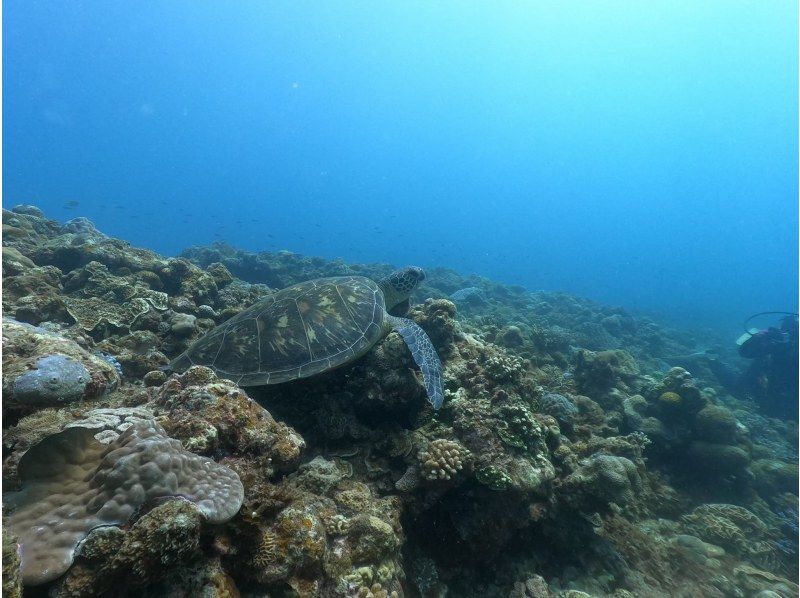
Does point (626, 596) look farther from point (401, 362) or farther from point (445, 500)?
point (401, 362)

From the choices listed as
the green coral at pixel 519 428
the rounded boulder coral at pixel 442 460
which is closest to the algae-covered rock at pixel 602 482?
the green coral at pixel 519 428

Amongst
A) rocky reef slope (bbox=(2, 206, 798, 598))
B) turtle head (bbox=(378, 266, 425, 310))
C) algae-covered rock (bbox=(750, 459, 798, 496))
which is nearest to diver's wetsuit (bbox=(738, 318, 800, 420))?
rocky reef slope (bbox=(2, 206, 798, 598))

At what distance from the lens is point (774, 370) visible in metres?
12.4

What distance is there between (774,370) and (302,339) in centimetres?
1703

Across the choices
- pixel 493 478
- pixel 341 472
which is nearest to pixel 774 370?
pixel 493 478

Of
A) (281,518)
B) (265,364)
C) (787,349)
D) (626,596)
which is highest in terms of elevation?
(787,349)

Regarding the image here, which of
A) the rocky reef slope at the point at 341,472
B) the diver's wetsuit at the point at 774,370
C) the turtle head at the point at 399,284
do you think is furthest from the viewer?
the diver's wetsuit at the point at 774,370

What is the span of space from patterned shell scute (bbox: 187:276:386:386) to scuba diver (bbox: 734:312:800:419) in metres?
15.0

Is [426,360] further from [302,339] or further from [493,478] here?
[302,339]

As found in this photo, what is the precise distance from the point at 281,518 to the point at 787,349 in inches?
692

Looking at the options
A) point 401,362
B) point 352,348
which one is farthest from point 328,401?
point 401,362

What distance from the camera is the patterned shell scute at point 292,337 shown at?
16.2 ft

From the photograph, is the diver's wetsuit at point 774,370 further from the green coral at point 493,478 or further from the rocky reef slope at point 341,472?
the green coral at point 493,478

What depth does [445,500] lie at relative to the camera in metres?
4.46
